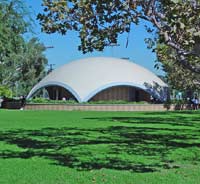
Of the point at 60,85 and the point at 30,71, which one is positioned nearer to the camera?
the point at 60,85

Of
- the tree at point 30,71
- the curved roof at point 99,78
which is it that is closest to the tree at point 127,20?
the curved roof at point 99,78

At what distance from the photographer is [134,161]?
447 inches

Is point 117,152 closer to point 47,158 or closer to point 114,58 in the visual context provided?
point 47,158

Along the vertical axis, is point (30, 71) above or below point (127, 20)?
above

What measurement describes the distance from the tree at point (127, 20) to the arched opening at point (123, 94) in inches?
2002

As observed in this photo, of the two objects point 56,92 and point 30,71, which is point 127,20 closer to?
point 56,92

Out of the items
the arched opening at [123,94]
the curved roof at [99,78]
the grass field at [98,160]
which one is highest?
the curved roof at [99,78]

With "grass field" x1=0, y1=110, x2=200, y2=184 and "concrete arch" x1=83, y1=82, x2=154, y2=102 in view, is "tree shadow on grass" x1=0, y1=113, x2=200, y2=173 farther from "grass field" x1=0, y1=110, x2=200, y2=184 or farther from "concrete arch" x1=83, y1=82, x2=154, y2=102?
"concrete arch" x1=83, y1=82, x2=154, y2=102

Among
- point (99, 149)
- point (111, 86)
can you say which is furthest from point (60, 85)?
point (99, 149)

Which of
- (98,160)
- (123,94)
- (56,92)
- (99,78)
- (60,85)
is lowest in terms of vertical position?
(98,160)

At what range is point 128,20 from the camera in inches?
459

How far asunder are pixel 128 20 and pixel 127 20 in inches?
1.3

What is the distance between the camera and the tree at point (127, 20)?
389 inches

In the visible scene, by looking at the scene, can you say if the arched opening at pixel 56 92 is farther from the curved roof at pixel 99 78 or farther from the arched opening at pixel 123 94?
the arched opening at pixel 123 94
